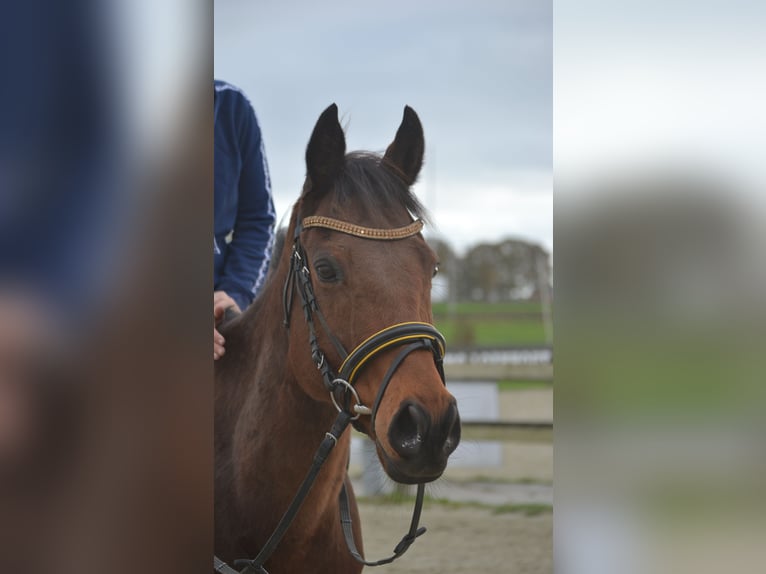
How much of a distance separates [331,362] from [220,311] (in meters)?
0.57

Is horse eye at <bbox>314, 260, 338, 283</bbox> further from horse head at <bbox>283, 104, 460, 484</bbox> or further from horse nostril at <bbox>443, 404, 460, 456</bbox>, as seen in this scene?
horse nostril at <bbox>443, 404, 460, 456</bbox>

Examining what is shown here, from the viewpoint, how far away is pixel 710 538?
70 centimetres

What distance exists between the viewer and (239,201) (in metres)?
2.21

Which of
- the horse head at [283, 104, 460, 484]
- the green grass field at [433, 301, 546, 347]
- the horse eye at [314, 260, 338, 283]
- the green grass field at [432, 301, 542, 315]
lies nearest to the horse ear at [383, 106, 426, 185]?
the horse head at [283, 104, 460, 484]

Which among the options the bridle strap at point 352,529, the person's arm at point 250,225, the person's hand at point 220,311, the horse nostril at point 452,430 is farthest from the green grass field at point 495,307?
the horse nostril at point 452,430

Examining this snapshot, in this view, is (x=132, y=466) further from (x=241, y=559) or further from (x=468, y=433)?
(x=468, y=433)

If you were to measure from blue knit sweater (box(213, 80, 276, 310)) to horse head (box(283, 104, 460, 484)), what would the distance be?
1.73 ft

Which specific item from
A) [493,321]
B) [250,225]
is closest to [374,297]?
[250,225]

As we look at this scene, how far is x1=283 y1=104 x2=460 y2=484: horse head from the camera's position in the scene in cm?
127

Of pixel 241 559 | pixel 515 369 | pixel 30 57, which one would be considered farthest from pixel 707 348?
pixel 515 369

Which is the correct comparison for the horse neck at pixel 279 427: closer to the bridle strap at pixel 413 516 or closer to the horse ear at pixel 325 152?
the bridle strap at pixel 413 516

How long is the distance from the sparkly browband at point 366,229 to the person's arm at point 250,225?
2.25 feet

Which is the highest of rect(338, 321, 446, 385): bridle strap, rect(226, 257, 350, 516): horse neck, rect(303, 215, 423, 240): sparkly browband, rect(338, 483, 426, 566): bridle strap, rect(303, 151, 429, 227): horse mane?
rect(303, 151, 429, 227): horse mane

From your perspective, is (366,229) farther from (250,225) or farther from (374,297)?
(250,225)
